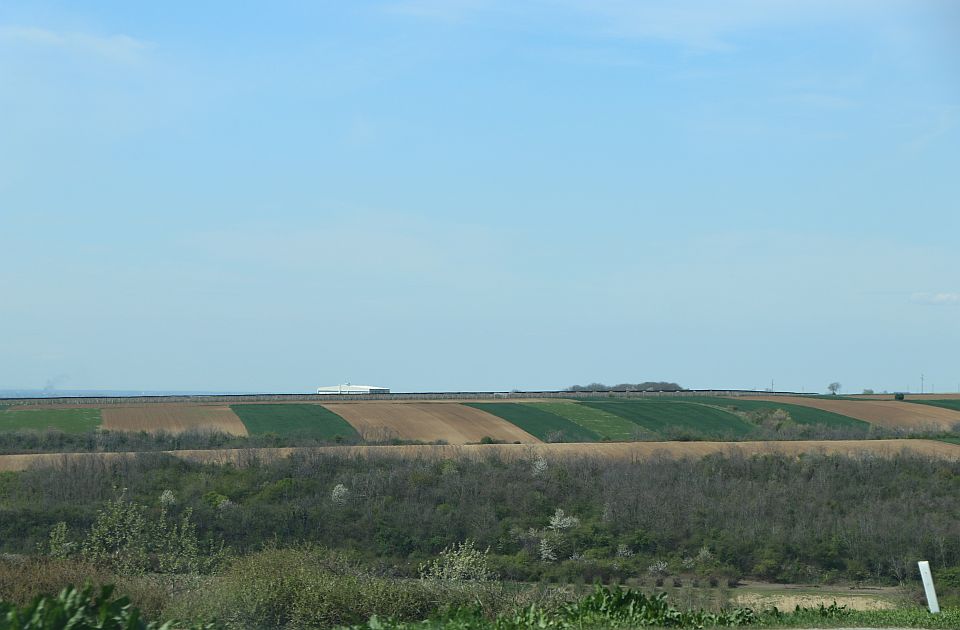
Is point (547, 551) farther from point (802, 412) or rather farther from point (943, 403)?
point (943, 403)

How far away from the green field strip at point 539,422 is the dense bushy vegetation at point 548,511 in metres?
11.5

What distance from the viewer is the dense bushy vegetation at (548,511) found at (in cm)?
3775

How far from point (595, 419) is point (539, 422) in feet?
13.3

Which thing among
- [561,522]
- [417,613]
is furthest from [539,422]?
[417,613]

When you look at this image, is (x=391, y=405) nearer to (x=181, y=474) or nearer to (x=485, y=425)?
(x=485, y=425)

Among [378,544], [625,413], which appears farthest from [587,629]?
[625,413]

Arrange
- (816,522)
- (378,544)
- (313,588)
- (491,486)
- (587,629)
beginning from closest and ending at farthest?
(587,629) → (313,588) → (378,544) → (816,522) → (491,486)

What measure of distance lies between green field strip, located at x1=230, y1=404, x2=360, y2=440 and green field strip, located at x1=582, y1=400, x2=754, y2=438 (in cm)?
1919

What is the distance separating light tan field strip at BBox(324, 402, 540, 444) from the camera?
196 feet

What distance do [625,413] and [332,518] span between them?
33.9 m

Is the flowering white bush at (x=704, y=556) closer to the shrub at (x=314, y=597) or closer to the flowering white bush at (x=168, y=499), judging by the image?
the shrub at (x=314, y=597)

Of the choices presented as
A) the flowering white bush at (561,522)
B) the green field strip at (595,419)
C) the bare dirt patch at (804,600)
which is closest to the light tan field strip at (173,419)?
the green field strip at (595,419)

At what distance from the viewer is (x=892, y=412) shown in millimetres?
79375

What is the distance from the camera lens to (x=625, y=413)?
7044 cm
